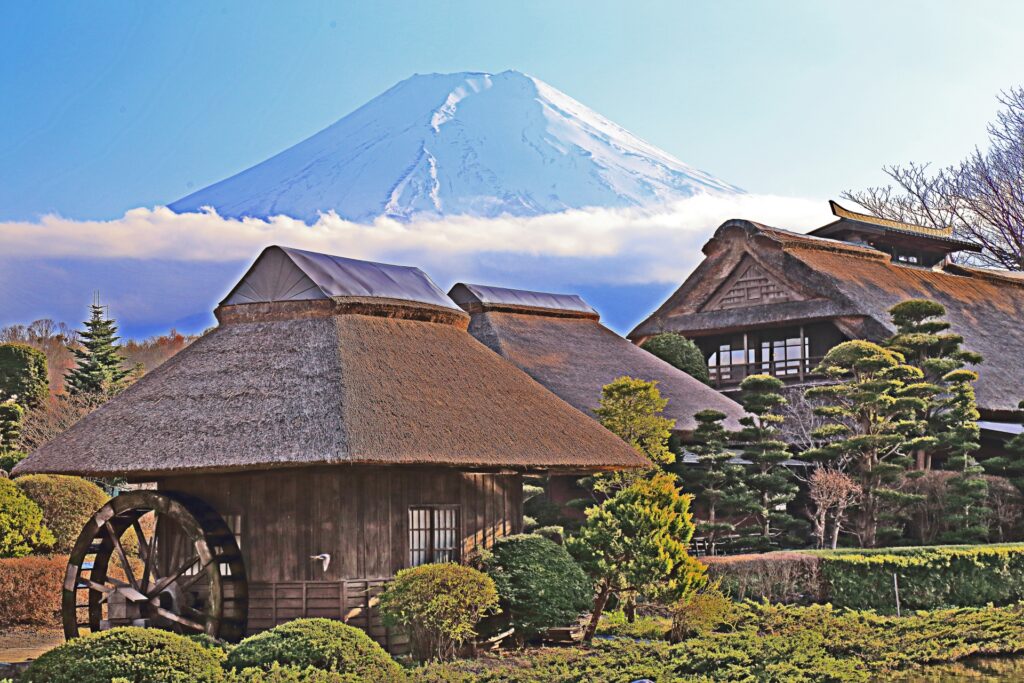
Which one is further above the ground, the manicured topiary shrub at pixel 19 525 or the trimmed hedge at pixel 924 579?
the manicured topiary shrub at pixel 19 525

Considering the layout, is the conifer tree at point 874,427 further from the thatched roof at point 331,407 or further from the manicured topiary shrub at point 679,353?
A: the thatched roof at point 331,407

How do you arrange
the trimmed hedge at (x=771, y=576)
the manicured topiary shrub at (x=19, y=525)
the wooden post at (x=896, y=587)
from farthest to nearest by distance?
the trimmed hedge at (x=771, y=576) → the manicured topiary shrub at (x=19, y=525) → the wooden post at (x=896, y=587)

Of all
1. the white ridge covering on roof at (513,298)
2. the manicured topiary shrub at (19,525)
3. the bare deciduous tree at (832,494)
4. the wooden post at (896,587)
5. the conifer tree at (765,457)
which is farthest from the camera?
the white ridge covering on roof at (513,298)

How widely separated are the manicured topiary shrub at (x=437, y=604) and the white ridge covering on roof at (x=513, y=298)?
17.2 meters

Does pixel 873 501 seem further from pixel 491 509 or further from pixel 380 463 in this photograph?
pixel 380 463

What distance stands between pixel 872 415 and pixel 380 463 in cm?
1587

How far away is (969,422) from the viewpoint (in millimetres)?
32094

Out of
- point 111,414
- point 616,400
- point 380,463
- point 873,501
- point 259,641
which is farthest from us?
point 873,501

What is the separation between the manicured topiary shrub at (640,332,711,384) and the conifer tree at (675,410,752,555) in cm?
906

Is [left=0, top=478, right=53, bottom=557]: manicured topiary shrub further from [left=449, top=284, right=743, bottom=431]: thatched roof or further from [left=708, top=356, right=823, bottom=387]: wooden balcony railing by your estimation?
[left=708, top=356, right=823, bottom=387]: wooden balcony railing

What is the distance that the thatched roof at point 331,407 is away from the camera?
1936 centimetres

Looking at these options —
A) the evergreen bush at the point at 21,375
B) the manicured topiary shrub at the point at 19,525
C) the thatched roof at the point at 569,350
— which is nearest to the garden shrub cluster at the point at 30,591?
the manicured topiary shrub at the point at 19,525

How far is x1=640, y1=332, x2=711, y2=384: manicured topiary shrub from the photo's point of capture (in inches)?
1574

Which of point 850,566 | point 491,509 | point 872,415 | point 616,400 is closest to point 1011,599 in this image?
point 850,566
